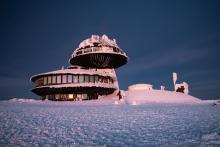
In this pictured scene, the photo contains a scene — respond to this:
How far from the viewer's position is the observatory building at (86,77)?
164 feet

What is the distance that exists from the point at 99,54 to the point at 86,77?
814cm

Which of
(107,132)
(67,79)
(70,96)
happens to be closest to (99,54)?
(67,79)

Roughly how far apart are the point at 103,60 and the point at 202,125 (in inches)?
1906

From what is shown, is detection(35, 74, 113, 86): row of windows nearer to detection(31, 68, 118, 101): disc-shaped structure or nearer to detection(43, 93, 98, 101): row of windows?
detection(31, 68, 118, 101): disc-shaped structure

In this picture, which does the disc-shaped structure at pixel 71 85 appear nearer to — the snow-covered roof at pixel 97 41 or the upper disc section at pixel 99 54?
the upper disc section at pixel 99 54

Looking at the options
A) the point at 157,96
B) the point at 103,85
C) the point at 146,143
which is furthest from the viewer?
the point at 103,85

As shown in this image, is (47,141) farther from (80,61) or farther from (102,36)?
(102,36)

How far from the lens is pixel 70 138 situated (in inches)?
360

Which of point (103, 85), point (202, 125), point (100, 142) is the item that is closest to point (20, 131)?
point (100, 142)

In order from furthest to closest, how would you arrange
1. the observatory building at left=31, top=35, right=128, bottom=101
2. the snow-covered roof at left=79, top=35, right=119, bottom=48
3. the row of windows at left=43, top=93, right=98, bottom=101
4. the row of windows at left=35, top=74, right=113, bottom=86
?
the snow-covered roof at left=79, top=35, right=119, bottom=48 → the row of windows at left=43, top=93, right=98, bottom=101 → the row of windows at left=35, top=74, right=113, bottom=86 → the observatory building at left=31, top=35, right=128, bottom=101

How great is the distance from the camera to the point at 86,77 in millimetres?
51562

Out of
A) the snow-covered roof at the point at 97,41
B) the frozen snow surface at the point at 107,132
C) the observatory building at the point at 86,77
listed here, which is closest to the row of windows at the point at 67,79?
the observatory building at the point at 86,77

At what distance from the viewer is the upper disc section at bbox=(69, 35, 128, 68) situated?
57094 mm

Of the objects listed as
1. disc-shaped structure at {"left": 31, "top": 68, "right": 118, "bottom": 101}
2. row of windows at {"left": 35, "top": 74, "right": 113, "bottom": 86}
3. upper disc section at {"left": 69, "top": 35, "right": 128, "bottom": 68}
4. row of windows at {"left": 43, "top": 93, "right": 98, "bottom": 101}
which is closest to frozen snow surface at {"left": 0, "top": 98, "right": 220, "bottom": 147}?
disc-shaped structure at {"left": 31, "top": 68, "right": 118, "bottom": 101}
